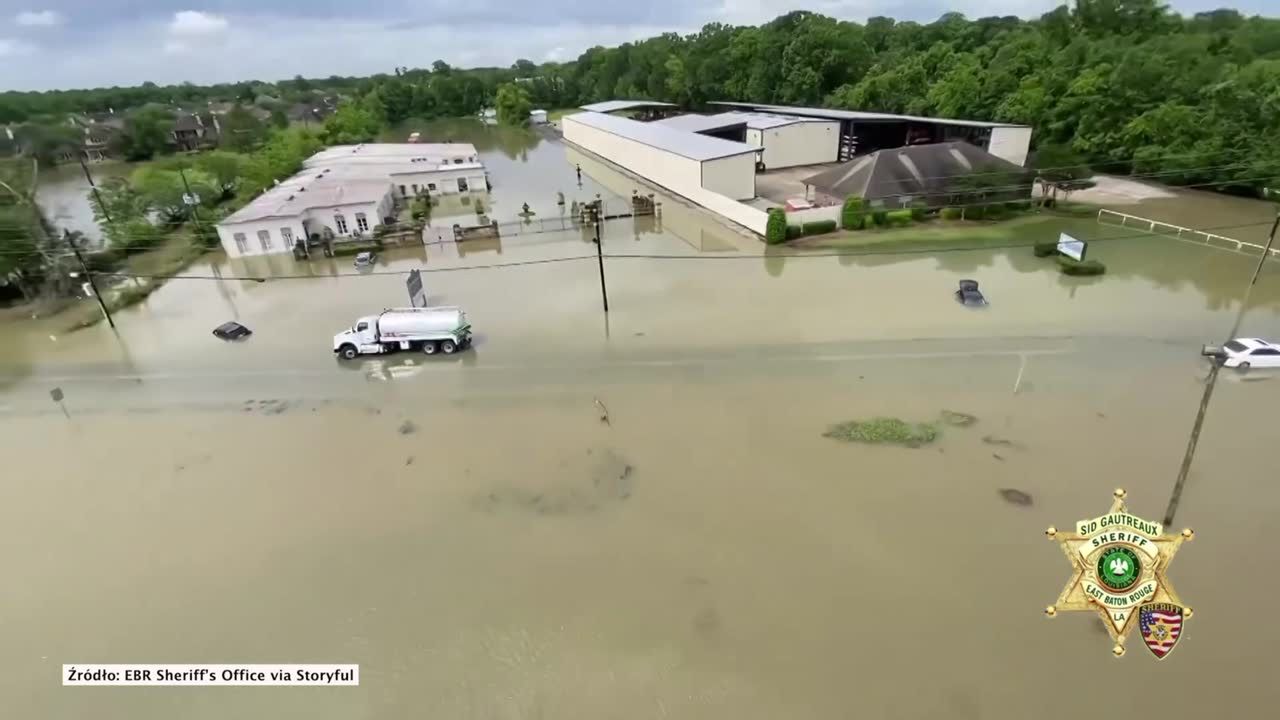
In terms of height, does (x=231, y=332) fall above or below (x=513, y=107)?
below

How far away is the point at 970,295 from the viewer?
1992cm

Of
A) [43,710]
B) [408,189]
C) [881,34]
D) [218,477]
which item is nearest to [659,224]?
[408,189]

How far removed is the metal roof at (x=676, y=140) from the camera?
114 ft

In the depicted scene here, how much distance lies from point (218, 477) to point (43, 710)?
18.0 feet

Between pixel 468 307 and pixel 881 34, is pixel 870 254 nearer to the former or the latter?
pixel 468 307

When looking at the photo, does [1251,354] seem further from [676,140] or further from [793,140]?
[676,140]

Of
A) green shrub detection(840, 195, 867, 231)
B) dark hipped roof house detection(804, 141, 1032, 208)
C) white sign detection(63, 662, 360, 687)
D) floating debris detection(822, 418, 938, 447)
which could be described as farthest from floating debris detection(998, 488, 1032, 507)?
dark hipped roof house detection(804, 141, 1032, 208)

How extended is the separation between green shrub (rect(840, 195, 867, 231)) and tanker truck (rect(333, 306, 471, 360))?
64.7 ft

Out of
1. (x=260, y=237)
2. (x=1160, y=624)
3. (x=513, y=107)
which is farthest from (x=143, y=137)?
(x=1160, y=624)

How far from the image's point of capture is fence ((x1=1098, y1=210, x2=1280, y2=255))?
927 inches

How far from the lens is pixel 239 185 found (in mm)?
41812

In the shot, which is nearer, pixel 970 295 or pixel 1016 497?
pixel 1016 497

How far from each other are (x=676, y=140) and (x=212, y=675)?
38938 millimetres

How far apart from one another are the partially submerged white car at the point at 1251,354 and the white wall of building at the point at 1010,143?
2713 cm
